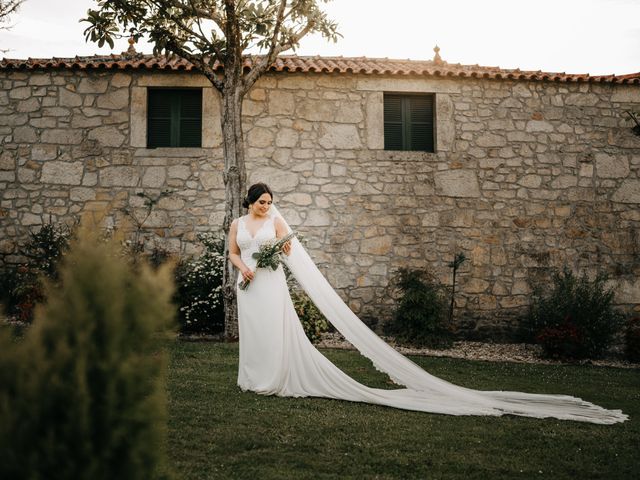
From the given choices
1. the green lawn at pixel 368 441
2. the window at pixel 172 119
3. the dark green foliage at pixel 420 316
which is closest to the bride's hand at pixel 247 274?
the green lawn at pixel 368 441

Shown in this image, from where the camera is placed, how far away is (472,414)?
14.6 ft

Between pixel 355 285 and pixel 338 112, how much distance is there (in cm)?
325

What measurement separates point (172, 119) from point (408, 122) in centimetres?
449

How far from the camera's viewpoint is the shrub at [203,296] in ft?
27.9

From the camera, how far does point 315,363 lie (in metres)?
5.16

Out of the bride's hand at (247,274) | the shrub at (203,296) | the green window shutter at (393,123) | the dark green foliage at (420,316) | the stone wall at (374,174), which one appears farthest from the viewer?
the green window shutter at (393,123)

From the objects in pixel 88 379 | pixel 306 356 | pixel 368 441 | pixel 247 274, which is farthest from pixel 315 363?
pixel 88 379

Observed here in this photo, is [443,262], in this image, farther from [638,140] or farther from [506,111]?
[638,140]

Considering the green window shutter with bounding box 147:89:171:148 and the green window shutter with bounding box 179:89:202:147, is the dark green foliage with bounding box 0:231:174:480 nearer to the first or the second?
the green window shutter with bounding box 179:89:202:147

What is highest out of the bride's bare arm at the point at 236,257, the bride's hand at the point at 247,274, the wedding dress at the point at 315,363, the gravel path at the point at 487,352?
the bride's bare arm at the point at 236,257

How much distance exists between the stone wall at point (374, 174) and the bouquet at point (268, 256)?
427 cm

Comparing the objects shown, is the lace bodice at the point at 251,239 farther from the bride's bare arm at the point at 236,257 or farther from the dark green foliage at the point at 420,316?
the dark green foliage at the point at 420,316

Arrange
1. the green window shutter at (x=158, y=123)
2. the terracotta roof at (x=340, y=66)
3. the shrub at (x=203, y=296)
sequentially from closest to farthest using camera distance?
the shrub at (x=203, y=296) < the terracotta roof at (x=340, y=66) < the green window shutter at (x=158, y=123)

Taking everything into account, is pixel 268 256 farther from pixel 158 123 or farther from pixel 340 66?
pixel 340 66
